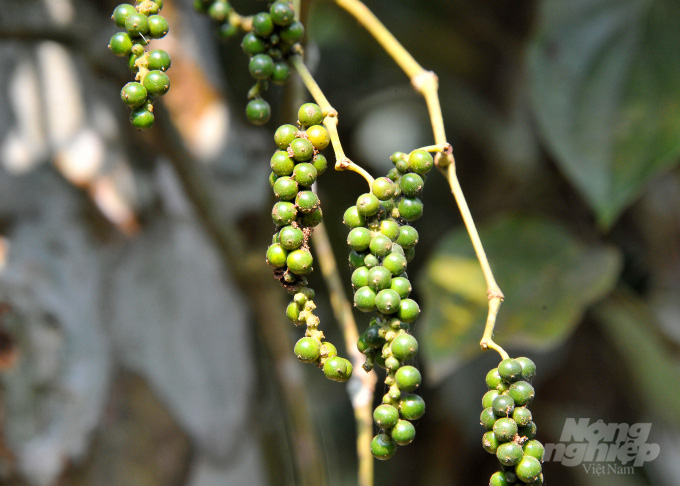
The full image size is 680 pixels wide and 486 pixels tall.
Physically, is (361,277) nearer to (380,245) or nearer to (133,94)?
(380,245)

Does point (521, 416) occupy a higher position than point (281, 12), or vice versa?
point (281, 12)

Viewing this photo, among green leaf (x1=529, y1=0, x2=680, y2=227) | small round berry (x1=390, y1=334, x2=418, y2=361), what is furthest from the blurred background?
small round berry (x1=390, y1=334, x2=418, y2=361)

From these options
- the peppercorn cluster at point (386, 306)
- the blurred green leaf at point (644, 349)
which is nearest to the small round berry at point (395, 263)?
the peppercorn cluster at point (386, 306)

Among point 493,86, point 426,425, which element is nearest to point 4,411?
point 426,425

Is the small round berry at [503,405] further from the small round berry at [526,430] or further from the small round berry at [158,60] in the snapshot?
the small round berry at [158,60]

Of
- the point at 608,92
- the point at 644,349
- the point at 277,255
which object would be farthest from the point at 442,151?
the point at 644,349

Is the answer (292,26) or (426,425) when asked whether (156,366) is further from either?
(426,425)
